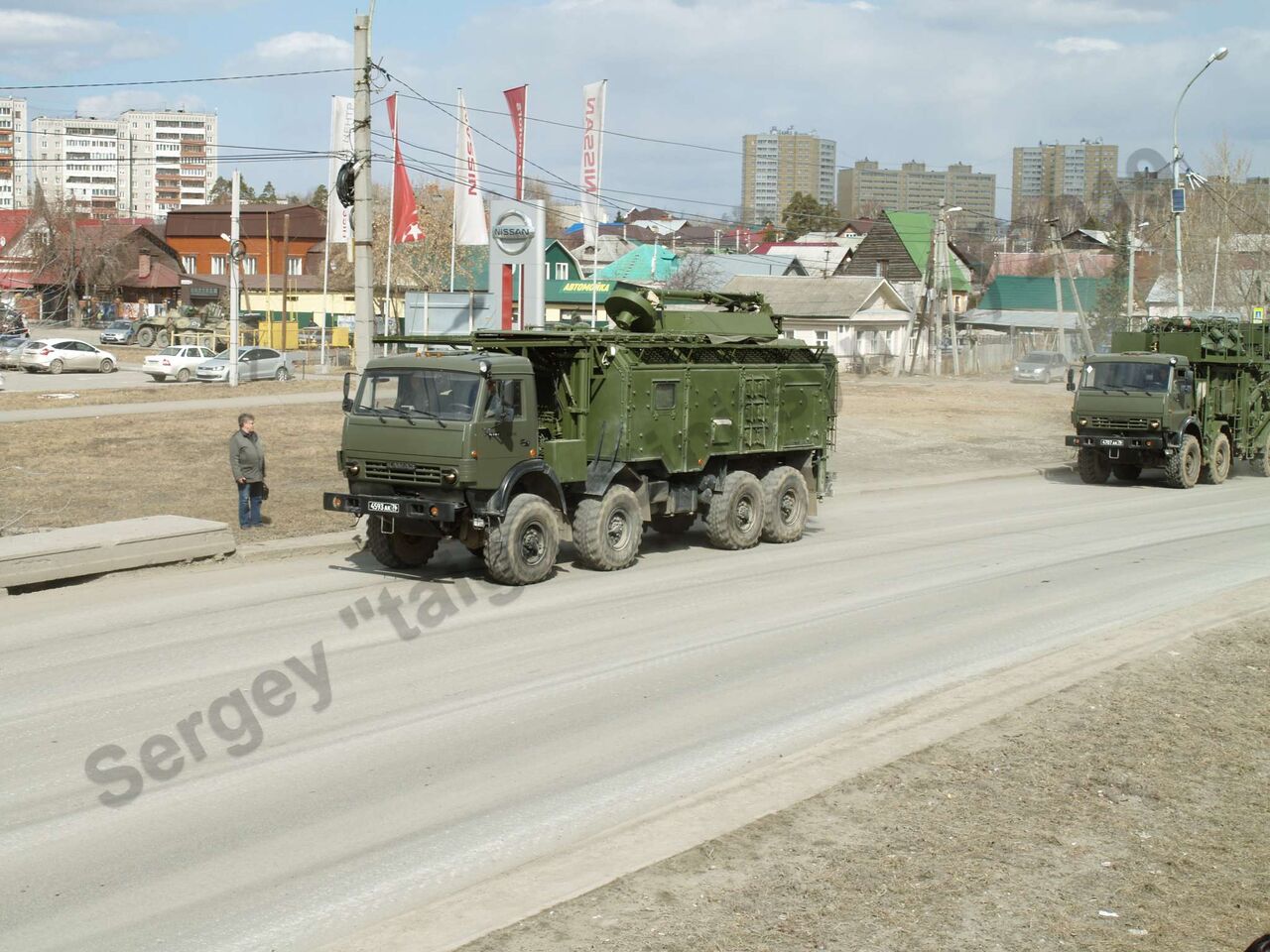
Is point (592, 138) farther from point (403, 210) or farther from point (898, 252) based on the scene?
point (898, 252)

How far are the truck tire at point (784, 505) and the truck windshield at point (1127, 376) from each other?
1059 cm

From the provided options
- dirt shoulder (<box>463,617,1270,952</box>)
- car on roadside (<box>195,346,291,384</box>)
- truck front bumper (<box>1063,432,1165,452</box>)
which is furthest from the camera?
car on roadside (<box>195,346,291,384</box>)

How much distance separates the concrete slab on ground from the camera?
1366 centimetres

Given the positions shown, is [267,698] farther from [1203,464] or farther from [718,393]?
[1203,464]

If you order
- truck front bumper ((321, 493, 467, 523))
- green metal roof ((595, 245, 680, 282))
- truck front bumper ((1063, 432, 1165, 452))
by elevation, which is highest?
green metal roof ((595, 245, 680, 282))

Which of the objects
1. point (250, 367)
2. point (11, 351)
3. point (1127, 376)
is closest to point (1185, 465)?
point (1127, 376)

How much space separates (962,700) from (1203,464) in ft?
66.6

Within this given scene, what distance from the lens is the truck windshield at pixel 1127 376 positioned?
1030 inches

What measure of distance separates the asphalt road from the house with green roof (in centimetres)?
8234

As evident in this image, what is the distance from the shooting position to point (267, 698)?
32.3ft

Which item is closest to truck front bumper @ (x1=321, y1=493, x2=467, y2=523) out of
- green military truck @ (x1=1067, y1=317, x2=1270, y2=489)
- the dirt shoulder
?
the dirt shoulder

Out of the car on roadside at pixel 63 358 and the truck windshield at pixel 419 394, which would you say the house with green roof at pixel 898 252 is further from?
the truck windshield at pixel 419 394

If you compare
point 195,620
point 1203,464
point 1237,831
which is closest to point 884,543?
point 195,620
